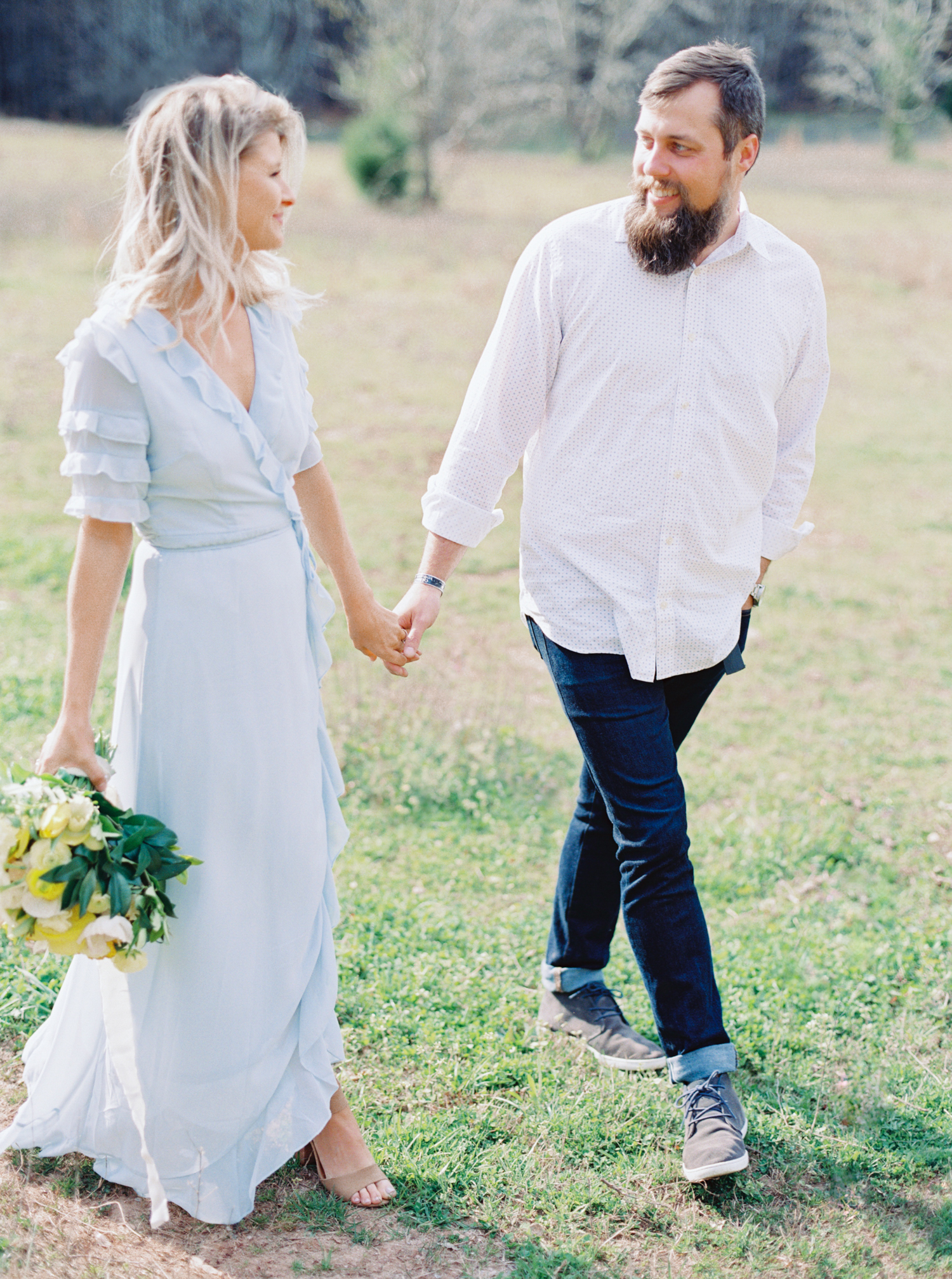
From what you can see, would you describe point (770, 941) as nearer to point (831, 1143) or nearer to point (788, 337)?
point (831, 1143)

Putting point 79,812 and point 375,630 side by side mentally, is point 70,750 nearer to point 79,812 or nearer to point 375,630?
point 79,812

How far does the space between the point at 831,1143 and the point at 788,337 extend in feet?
6.19

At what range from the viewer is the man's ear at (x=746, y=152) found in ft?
8.36

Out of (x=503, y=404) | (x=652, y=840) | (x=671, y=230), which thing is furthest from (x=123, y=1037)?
(x=671, y=230)

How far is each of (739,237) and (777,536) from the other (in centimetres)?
74

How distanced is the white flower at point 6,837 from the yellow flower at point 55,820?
43 millimetres

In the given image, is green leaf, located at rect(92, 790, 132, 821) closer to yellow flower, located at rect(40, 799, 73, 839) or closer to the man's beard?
yellow flower, located at rect(40, 799, 73, 839)

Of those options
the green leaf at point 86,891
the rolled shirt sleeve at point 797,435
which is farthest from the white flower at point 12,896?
the rolled shirt sleeve at point 797,435

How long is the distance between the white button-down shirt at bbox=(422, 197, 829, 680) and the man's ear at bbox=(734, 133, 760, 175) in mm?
99

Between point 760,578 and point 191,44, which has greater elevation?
point 191,44

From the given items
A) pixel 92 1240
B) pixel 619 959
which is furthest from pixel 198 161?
pixel 619 959

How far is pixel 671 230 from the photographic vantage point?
2.48 metres

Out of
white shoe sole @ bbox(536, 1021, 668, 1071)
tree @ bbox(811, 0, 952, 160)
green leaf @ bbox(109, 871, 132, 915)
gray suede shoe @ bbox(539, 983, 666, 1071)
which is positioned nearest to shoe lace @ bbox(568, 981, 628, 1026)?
gray suede shoe @ bbox(539, 983, 666, 1071)

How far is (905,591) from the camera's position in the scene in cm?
702
